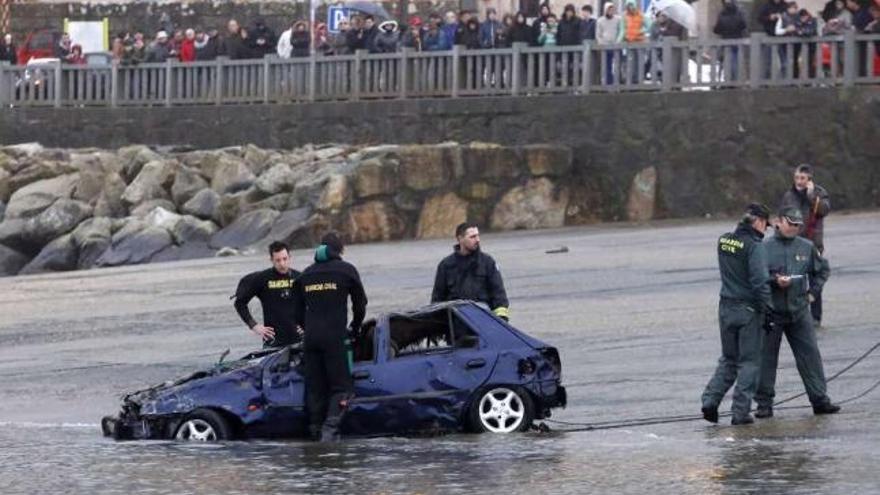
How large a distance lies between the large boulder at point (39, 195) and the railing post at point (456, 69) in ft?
24.9

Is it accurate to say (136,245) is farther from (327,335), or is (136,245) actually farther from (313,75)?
(327,335)

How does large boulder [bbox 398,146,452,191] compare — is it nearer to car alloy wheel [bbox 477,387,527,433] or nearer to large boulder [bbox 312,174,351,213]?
large boulder [bbox 312,174,351,213]

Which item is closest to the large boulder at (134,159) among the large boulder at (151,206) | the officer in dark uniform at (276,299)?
the large boulder at (151,206)

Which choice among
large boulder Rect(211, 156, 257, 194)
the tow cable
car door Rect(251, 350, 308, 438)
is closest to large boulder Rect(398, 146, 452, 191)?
large boulder Rect(211, 156, 257, 194)

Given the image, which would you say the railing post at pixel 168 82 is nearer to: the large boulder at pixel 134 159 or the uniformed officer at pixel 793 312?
the large boulder at pixel 134 159

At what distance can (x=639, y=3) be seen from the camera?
40.0m

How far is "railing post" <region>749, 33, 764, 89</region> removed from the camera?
31.1m

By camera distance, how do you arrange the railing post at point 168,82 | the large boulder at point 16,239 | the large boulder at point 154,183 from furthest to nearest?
1. the railing post at point 168,82
2. the large boulder at point 154,183
3. the large boulder at point 16,239

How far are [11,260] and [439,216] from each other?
789 centimetres

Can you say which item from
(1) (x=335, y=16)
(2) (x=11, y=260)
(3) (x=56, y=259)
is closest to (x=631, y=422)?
(3) (x=56, y=259)

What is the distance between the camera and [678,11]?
33594 mm

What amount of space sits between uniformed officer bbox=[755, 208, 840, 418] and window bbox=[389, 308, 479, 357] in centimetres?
212

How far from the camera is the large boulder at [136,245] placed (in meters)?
34.3

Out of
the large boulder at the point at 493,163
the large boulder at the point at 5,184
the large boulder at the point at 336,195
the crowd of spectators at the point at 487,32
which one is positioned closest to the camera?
the crowd of spectators at the point at 487,32
